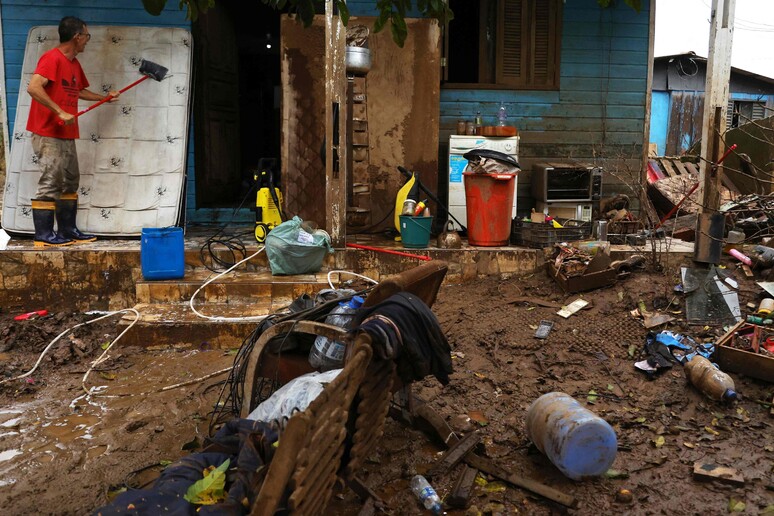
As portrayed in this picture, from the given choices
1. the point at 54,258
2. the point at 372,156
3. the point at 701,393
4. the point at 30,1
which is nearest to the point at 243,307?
the point at 54,258

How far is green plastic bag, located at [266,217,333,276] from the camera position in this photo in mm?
6570

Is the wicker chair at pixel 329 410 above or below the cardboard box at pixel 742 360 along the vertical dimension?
above

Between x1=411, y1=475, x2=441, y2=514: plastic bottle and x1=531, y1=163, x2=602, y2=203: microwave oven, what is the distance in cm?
509

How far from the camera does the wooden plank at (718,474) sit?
3.78 metres

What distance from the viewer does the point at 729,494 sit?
3727 millimetres

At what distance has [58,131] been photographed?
6.95 m

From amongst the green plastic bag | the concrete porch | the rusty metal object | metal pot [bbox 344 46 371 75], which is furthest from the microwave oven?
the rusty metal object

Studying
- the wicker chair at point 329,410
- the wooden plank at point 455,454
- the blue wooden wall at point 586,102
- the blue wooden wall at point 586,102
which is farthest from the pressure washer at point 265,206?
the wooden plank at point 455,454

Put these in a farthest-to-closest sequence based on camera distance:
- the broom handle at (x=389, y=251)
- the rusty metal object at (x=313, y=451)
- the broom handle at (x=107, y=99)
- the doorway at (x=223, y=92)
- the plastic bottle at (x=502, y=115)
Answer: the doorway at (x=223, y=92) → the plastic bottle at (x=502, y=115) → the broom handle at (x=107, y=99) → the broom handle at (x=389, y=251) → the rusty metal object at (x=313, y=451)

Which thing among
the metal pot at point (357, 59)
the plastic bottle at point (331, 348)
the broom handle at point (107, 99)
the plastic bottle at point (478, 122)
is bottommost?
the plastic bottle at point (331, 348)

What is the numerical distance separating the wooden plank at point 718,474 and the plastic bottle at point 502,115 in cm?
533

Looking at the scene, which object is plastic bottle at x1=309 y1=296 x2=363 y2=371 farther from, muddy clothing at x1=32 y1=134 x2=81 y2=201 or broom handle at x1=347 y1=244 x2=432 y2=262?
muddy clothing at x1=32 y1=134 x2=81 y2=201

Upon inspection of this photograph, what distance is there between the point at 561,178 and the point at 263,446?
6.31 meters

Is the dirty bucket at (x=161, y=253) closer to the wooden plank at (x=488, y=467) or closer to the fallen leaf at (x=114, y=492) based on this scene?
the fallen leaf at (x=114, y=492)
